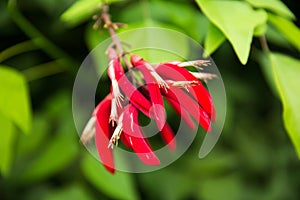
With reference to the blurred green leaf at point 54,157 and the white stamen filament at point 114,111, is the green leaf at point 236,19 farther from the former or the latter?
the blurred green leaf at point 54,157

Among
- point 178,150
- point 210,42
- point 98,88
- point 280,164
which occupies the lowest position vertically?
point 280,164

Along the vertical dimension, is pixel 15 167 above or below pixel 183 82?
below

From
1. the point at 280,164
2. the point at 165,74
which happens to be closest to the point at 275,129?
the point at 280,164

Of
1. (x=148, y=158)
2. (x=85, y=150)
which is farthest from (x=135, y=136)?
(x=85, y=150)

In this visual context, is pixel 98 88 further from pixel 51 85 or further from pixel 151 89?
pixel 151 89

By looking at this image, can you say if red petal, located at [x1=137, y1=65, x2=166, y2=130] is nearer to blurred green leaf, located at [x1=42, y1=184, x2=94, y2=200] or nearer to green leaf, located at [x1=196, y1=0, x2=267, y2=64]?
green leaf, located at [x1=196, y1=0, x2=267, y2=64]

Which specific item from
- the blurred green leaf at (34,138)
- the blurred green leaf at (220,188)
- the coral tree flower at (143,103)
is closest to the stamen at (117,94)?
the coral tree flower at (143,103)
